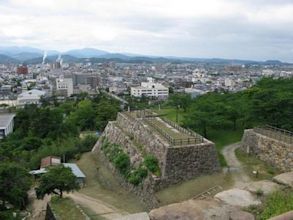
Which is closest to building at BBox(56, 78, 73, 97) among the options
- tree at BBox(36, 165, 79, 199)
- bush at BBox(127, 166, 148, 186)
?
bush at BBox(127, 166, 148, 186)

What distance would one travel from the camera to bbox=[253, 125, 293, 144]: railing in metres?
15.8

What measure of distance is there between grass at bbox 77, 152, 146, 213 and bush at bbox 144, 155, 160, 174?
1518 millimetres

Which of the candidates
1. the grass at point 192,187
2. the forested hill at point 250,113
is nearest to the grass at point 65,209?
the grass at point 192,187

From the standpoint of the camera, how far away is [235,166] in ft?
53.8

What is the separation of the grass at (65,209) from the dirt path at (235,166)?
6.03 meters

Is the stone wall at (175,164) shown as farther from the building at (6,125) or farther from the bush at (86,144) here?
the building at (6,125)

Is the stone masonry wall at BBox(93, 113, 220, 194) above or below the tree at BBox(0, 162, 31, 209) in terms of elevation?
above

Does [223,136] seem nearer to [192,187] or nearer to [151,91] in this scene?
[192,187]

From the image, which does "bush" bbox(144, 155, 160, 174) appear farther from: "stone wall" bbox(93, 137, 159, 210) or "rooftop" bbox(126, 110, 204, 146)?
"rooftop" bbox(126, 110, 204, 146)

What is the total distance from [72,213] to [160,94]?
254ft

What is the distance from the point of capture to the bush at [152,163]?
15983 mm

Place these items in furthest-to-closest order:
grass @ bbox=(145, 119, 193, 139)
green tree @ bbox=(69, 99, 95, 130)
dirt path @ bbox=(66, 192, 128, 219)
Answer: green tree @ bbox=(69, 99, 95, 130) < grass @ bbox=(145, 119, 193, 139) < dirt path @ bbox=(66, 192, 128, 219)

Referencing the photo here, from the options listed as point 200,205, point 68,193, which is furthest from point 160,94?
point 200,205

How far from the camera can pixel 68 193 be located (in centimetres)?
1669
